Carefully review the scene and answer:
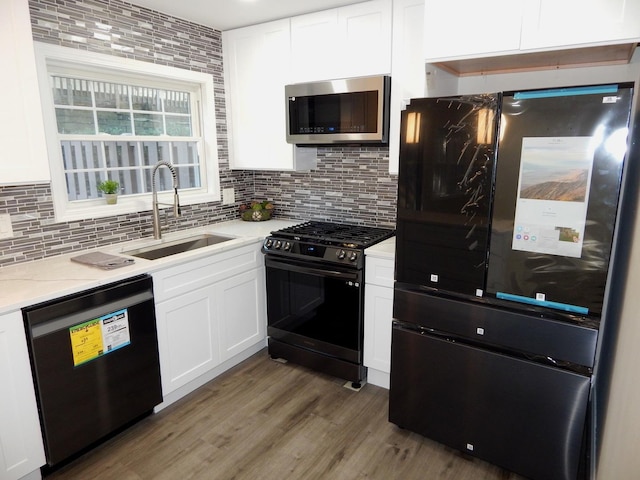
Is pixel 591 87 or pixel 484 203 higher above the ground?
pixel 591 87

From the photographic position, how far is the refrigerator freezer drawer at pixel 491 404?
5.81 feet

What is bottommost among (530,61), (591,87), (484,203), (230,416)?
(230,416)

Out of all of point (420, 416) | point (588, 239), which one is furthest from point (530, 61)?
point (420, 416)

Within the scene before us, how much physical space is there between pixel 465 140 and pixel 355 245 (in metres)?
0.97

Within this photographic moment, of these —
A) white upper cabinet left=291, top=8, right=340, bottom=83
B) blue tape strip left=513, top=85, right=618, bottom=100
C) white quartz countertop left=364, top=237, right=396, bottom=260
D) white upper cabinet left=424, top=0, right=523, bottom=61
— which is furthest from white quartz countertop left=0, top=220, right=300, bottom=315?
blue tape strip left=513, top=85, right=618, bottom=100

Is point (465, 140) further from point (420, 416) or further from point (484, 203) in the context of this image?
point (420, 416)

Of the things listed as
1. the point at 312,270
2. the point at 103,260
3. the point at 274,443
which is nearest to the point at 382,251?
the point at 312,270

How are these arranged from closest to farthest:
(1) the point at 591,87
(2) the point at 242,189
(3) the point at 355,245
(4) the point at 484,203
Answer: (1) the point at 591,87, (4) the point at 484,203, (3) the point at 355,245, (2) the point at 242,189

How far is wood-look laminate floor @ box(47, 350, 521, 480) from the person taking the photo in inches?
79.9

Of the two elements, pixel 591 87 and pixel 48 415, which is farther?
pixel 48 415

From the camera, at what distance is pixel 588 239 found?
1604mm

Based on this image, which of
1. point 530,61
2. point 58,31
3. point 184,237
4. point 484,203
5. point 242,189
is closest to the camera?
point 484,203

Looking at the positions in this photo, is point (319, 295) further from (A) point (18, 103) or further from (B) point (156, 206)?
(A) point (18, 103)

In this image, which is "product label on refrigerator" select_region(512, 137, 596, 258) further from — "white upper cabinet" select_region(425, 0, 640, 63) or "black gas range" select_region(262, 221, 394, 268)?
"black gas range" select_region(262, 221, 394, 268)
